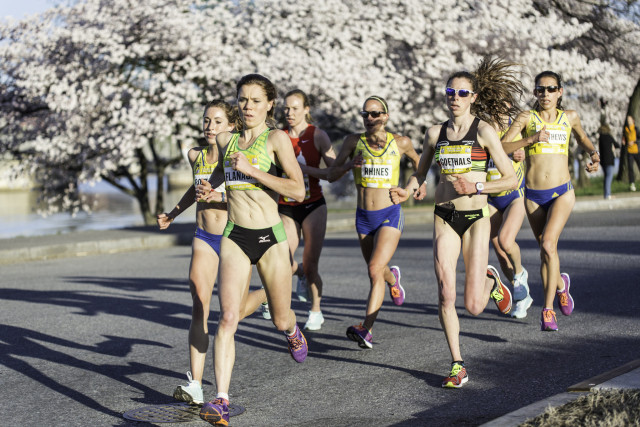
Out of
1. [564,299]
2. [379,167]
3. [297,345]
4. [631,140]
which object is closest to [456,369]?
[297,345]

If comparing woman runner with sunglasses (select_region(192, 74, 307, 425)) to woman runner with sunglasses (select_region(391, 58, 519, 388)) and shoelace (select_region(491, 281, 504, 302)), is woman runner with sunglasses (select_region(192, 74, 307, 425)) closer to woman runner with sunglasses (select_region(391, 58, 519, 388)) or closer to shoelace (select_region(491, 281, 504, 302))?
woman runner with sunglasses (select_region(391, 58, 519, 388))

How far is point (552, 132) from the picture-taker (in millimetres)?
8508

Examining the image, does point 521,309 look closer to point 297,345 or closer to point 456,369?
point 456,369

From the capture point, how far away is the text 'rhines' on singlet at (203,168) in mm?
6691

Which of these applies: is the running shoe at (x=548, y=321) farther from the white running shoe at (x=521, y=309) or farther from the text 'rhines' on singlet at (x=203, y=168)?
the text 'rhines' on singlet at (x=203, y=168)

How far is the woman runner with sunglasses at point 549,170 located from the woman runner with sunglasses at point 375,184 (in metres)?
1.07

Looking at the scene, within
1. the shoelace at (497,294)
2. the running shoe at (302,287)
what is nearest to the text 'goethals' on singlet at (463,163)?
the shoelace at (497,294)

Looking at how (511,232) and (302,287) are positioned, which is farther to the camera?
(302,287)

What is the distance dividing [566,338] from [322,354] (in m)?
1.96

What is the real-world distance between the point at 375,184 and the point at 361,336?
4.35 feet

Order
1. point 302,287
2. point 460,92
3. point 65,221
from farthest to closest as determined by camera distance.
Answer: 1. point 65,221
2. point 302,287
3. point 460,92

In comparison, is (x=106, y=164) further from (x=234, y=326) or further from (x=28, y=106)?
(x=234, y=326)

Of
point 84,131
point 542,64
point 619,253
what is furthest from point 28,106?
point 619,253

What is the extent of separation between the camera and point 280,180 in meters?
5.68
